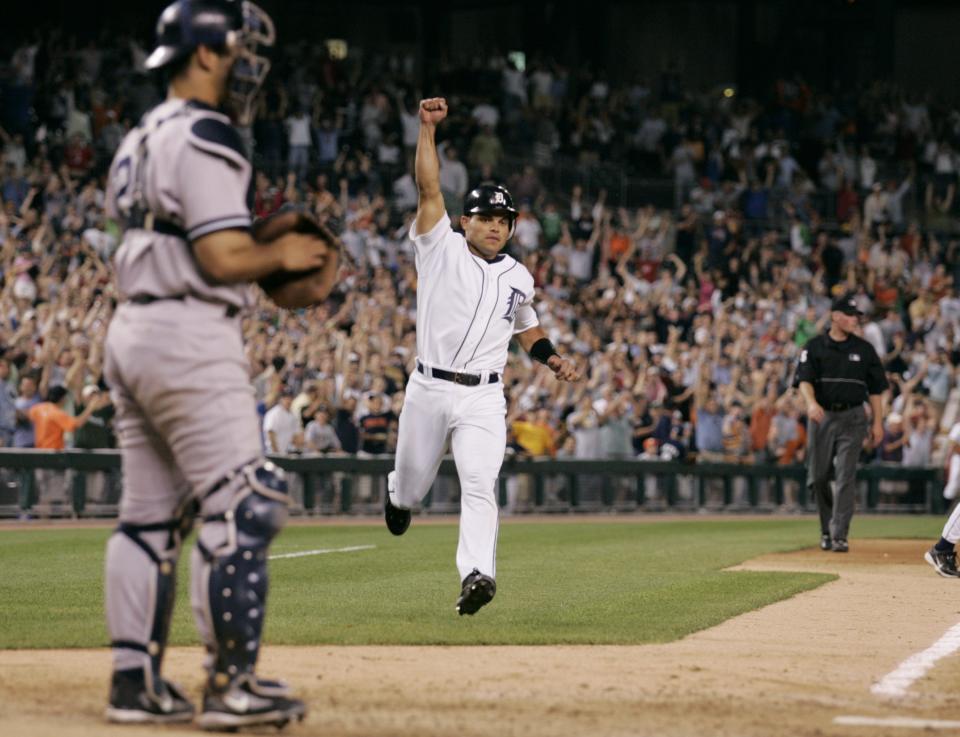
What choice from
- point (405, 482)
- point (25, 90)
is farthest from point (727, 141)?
point (405, 482)

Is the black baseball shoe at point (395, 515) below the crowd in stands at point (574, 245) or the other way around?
below

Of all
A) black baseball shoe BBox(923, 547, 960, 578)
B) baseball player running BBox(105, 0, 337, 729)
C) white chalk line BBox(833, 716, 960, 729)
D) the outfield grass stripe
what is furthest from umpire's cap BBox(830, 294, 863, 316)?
baseball player running BBox(105, 0, 337, 729)

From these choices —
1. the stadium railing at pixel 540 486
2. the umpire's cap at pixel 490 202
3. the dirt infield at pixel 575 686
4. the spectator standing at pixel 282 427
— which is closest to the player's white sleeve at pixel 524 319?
the umpire's cap at pixel 490 202

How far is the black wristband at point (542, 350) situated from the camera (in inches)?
389

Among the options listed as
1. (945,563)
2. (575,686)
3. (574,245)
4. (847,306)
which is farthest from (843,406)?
(574,245)

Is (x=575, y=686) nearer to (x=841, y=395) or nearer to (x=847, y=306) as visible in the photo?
(x=847, y=306)

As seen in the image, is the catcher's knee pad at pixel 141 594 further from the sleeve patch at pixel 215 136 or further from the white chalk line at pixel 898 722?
the white chalk line at pixel 898 722

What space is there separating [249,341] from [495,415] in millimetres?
12366

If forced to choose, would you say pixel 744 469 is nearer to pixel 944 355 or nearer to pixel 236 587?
pixel 944 355

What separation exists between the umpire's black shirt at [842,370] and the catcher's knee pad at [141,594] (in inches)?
411

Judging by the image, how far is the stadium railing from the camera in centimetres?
1944

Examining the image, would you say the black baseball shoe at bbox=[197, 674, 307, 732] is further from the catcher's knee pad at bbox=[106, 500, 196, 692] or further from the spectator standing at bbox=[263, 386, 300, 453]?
the spectator standing at bbox=[263, 386, 300, 453]

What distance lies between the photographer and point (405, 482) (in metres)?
9.61

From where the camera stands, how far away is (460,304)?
9352 millimetres
